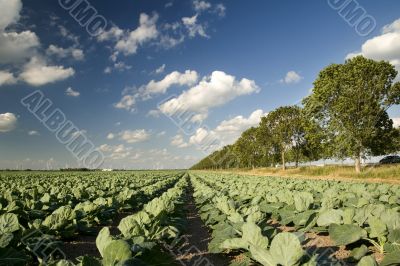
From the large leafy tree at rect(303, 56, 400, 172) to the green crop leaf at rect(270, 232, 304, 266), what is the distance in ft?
83.6

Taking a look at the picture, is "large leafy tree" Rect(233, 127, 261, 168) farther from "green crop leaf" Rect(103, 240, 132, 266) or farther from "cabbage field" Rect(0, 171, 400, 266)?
"green crop leaf" Rect(103, 240, 132, 266)

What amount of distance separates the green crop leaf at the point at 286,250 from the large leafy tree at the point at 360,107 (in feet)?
83.6

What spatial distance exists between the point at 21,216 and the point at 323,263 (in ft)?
19.7

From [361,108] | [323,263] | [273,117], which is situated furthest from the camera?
[273,117]

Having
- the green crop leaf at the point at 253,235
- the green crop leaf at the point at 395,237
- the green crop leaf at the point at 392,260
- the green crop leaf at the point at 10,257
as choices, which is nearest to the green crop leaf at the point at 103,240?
the green crop leaf at the point at 10,257

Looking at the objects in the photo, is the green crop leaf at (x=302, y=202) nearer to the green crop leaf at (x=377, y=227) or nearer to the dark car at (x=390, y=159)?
the green crop leaf at (x=377, y=227)

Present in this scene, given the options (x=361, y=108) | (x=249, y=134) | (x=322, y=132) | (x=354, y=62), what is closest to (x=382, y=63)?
(x=354, y=62)

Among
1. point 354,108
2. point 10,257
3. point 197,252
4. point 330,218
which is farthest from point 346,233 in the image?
point 354,108

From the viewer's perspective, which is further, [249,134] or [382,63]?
[249,134]

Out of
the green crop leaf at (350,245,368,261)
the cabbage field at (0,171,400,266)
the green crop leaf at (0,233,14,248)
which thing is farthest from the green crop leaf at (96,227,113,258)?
the green crop leaf at (350,245,368,261)

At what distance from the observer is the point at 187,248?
19.6ft

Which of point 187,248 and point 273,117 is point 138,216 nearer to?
point 187,248

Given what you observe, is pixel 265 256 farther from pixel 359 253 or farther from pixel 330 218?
pixel 330 218

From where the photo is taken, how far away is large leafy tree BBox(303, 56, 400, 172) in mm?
26469
